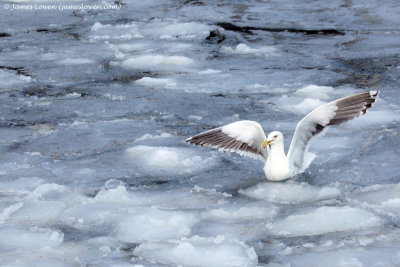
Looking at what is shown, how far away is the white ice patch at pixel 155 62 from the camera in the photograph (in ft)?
27.4

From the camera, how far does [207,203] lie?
502 cm

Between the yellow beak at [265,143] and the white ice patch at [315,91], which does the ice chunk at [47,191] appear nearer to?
the yellow beak at [265,143]

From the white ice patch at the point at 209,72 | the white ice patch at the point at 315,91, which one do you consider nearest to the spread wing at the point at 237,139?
the white ice patch at the point at 315,91

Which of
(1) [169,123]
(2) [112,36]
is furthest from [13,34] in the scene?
(1) [169,123]

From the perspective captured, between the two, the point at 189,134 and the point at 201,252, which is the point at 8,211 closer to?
the point at 201,252

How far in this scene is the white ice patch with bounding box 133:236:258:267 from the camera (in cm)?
418

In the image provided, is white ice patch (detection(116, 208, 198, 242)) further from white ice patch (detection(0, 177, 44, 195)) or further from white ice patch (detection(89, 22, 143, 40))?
white ice patch (detection(89, 22, 143, 40))

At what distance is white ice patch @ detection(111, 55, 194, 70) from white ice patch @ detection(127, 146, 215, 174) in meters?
2.47

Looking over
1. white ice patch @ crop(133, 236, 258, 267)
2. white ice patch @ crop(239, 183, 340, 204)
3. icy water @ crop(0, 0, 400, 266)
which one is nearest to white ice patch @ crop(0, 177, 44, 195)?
icy water @ crop(0, 0, 400, 266)

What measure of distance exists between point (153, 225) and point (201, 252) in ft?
1.57

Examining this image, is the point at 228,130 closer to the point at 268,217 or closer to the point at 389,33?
the point at 268,217

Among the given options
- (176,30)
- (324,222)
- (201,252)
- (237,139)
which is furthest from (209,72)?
(201,252)

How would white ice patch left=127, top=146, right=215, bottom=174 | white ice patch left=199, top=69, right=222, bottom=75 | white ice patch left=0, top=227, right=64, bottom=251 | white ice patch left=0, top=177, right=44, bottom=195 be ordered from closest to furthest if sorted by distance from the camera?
white ice patch left=0, top=227, right=64, bottom=251 < white ice patch left=0, top=177, right=44, bottom=195 < white ice patch left=127, top=146, right=215, bottom=174 < white ice patch left=199, top=69, right=222, bottom=75

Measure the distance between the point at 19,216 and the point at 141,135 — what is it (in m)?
1.68
